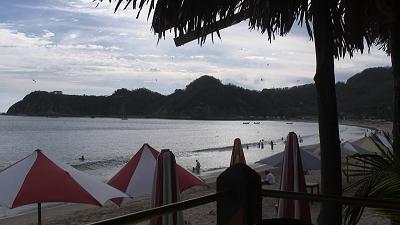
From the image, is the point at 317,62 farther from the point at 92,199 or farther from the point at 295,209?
the point at 92,199

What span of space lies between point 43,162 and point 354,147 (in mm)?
16613

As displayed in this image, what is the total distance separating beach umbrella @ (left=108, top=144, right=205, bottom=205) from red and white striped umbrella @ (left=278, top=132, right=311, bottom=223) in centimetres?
230

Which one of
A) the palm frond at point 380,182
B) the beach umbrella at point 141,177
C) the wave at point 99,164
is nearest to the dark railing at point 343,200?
the palm frond at point 380,182

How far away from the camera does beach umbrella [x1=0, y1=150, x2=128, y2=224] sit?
6578 mm

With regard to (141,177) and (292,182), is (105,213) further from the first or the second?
(292,182)

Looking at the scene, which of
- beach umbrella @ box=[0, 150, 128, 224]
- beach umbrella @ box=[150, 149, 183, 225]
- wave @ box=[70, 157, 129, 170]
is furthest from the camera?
wave @ box=[70, 157, 129, 170]

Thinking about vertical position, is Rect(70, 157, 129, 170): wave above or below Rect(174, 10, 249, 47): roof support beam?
below

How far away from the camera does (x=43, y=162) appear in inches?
272

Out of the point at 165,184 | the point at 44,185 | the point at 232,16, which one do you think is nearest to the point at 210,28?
the point at 232,16

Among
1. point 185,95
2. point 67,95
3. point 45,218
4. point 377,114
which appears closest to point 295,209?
point 45,218

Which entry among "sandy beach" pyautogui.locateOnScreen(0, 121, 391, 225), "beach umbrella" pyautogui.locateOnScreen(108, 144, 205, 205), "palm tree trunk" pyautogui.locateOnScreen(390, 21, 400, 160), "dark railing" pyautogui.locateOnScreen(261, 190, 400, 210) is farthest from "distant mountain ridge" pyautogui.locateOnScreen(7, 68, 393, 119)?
"dark railing" pyautogui.locateOnScreen(261, 190, 400, 210)

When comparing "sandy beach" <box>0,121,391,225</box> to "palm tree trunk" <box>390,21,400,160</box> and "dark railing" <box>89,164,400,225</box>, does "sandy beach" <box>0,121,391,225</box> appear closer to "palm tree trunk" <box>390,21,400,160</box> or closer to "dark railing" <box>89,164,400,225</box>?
"palm tree trunk" <box>390,21,400,160</box>

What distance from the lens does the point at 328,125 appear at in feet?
14.5

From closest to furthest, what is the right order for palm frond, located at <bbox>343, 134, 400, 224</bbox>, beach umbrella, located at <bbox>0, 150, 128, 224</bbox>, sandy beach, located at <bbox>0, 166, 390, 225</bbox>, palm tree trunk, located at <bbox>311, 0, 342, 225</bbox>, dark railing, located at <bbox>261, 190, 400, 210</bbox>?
dark railing, located at <bbox>261, 190, 400, 210</bbox>, palm frond, located at <bbox>343, 134, 400, 224</bbox>, palm tree trunk, located at <bbox>311, 0, 342, 225</bbox>, beach umbrella, located at <bbox>0, 150, 128, 224</bbox>, sandy beach, located at <bbox>0, 166, 390, 225</bbox>
